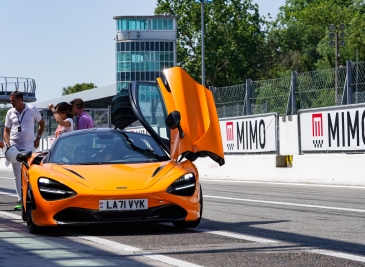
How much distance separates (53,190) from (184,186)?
4.36 ft

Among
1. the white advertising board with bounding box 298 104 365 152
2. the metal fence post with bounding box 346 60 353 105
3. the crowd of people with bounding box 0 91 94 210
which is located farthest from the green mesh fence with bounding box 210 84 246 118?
the crowd of people with bounding box 0 91 94 210

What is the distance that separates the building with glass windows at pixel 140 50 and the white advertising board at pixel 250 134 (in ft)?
293

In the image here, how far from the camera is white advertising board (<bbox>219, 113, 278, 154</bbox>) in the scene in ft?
72.3

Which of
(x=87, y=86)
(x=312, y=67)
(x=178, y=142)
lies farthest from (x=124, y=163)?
(x=87, y=86)

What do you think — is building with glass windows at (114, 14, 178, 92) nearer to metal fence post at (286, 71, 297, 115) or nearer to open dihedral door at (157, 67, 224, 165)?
metal fence post at (286, 71, 297, 115)

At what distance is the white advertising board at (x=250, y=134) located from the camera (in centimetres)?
2205

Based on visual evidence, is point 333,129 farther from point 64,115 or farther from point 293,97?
point 64,115

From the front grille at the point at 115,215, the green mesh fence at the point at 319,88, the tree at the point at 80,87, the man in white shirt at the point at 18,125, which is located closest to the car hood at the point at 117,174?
the front grille at the point at 115,215

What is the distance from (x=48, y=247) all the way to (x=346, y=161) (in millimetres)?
11468

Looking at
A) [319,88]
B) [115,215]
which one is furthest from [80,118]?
[319,88]

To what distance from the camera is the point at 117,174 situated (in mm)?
9531

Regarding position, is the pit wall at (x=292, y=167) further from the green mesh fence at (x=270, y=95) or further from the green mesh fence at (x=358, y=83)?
the green mesh fence at (x=358, y=83)

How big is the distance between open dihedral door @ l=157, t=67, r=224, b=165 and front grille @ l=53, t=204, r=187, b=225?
44.8 inches

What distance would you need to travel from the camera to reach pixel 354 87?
19359 mm
